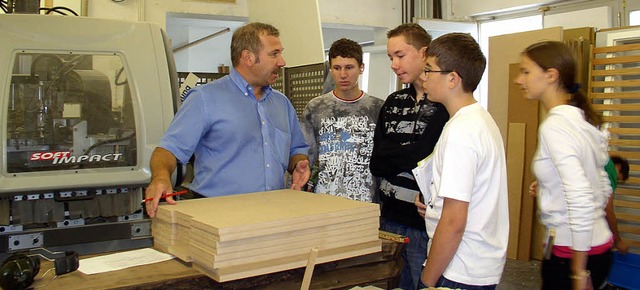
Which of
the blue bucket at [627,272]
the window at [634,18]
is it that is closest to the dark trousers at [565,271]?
the blue bucket at [627,272]

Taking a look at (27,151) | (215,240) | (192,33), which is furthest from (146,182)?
(192,33)

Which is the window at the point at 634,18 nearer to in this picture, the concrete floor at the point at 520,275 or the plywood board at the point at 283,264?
the concrete floor at the point at 520,275

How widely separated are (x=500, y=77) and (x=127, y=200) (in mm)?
4131

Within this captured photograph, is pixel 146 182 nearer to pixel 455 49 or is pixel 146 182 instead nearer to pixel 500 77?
pixel 455 49

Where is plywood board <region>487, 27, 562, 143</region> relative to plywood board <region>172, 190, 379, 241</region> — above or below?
above

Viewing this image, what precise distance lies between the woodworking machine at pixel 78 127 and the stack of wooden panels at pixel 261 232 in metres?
0.19

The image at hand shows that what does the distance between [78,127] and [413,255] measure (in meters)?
1.28

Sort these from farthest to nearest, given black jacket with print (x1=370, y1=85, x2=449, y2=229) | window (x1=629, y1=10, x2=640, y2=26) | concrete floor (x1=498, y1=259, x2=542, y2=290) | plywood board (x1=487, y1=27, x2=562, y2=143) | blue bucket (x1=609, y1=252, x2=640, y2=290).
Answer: plywood board (x1=487, y1=27, x2=562, y2=143)
window (x1=629, y1=10, x2=640, y2=26)
concrete floor (x1=498, y1=259, x2=542, y2=290)
blue bucket (x1=609, y1=252, x2=640, y2=290)
black jacket with print (x1=370, y1=85, x2=449, y2=229)

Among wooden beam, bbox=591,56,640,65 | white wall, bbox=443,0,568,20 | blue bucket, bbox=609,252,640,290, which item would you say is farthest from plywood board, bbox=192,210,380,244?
white wall, bbox=443,0,568,20

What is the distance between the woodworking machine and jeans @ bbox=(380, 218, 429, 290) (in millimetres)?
994

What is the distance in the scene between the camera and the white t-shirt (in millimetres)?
1613

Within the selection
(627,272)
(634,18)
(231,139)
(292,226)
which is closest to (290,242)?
(292,226)

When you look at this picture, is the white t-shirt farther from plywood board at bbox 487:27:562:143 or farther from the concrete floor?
plywood board at bbox 487:27:562:143

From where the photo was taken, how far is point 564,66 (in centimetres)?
196
